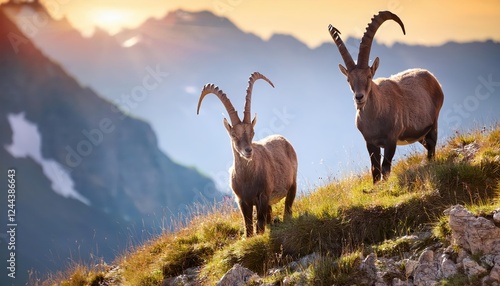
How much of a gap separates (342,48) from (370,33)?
0.70 metres

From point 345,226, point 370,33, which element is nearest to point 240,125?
point 345,226

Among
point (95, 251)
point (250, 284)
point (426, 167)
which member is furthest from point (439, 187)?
point (95, 251)

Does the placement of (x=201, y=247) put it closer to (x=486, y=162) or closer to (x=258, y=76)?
(x=258, y=76)

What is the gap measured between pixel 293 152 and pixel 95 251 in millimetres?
5161

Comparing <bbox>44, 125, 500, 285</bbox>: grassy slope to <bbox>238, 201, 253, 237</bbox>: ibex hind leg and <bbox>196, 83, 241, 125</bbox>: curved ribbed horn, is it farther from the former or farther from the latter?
<bbox>196, 83, 241, 125</bbox>: curved ribbed horn

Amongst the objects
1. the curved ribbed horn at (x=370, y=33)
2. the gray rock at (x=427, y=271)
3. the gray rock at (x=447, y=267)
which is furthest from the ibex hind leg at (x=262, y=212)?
the gray rock at (x=447, y=267)

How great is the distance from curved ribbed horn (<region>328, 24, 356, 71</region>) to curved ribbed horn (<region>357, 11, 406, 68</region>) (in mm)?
174

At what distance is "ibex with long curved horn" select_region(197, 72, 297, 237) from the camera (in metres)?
12.5

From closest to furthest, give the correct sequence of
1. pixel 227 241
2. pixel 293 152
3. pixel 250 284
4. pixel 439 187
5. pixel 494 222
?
pixel 494 222, pixel 250 284, pixel 439 187, pixel 227 241, pixel 293 152

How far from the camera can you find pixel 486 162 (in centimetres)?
1154

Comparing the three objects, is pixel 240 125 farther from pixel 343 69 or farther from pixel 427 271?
pixel 427 271

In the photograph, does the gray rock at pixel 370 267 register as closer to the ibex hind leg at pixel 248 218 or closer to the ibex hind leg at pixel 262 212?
the ibex hind leg at pixel 262 212

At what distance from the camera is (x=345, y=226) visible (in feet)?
35.0

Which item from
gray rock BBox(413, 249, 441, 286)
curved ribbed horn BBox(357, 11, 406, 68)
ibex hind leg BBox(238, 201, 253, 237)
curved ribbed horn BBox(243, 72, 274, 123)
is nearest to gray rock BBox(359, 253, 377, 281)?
gray rock BBox(413, 249, 441, 286)
